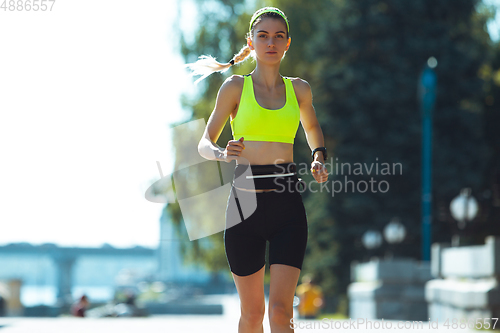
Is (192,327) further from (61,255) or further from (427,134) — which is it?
(61,255)

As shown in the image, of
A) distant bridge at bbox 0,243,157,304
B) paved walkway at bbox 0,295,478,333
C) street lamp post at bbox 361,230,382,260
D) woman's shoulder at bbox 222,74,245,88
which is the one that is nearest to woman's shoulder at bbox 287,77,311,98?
woman's shoulder at bbox 222,74,245,88

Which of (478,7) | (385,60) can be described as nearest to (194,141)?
(385,60)

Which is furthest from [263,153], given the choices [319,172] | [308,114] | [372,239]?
[372,239]

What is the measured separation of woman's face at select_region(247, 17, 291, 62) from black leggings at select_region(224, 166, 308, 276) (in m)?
0.82

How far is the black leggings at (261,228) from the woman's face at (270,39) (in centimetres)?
82

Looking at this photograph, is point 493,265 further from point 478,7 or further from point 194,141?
point 478,7

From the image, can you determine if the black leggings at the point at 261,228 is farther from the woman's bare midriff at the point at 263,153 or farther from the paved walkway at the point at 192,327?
the paved walkway at the point at 192,327

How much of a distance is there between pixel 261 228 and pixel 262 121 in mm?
617

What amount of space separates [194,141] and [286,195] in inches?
796

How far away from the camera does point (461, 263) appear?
1201 cm

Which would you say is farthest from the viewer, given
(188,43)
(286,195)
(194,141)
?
(188,43)

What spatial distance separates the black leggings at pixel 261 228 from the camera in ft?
13.5

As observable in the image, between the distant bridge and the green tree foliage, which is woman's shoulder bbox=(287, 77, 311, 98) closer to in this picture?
the green tree foliage

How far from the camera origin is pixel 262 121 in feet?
13.7
